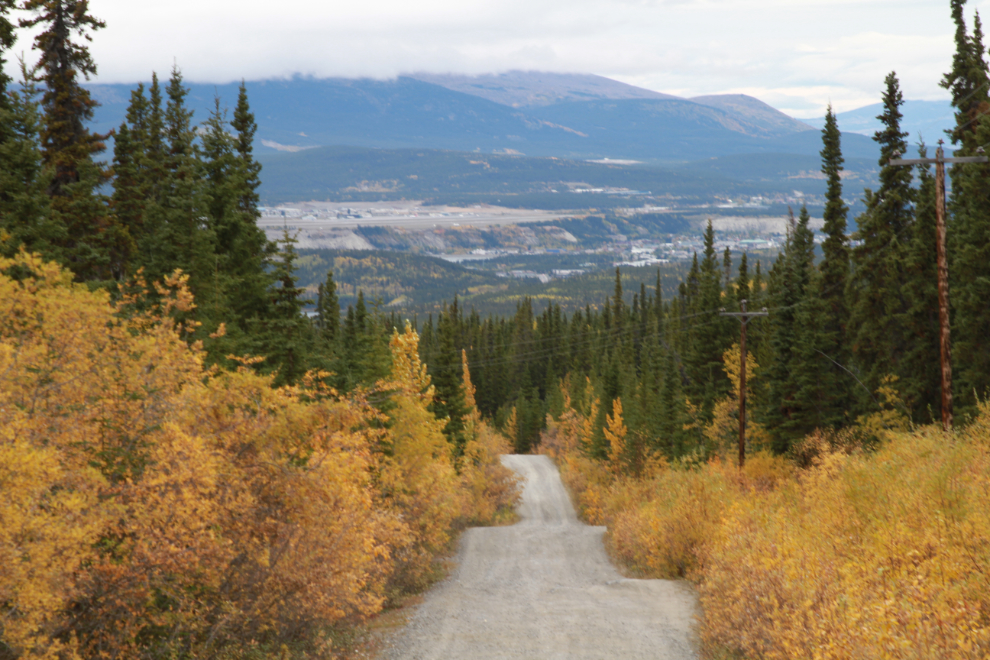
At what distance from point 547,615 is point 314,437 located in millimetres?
7169

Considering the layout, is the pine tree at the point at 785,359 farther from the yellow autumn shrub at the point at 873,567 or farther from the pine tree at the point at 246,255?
the pine tree at the point at 246,255

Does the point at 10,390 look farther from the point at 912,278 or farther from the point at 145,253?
the point at 912,278

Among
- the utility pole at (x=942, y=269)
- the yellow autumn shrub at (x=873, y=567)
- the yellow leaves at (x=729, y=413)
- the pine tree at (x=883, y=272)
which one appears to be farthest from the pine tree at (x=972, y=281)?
the yellow leaves at (x=729, y=413)

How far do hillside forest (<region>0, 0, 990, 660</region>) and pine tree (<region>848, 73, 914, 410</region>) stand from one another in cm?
18

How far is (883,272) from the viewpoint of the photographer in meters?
37.4

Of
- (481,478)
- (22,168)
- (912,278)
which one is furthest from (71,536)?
(481,478)

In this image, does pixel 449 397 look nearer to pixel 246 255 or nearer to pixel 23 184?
pixel 246 255

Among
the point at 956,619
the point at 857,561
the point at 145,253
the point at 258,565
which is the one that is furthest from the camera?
the point at 145,253

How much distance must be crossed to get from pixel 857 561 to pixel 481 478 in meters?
39.9

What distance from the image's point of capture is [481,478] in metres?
50.2

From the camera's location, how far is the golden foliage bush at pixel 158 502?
9477mm

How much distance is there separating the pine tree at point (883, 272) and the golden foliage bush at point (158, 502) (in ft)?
96.9

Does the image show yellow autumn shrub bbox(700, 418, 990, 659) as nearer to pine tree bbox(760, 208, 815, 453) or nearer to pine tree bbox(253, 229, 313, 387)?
pine tree bbox(253, 229, 313, 387)

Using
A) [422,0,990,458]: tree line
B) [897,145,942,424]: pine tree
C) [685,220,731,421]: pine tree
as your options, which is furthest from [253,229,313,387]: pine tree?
[685,220,731,421]: pine tree
